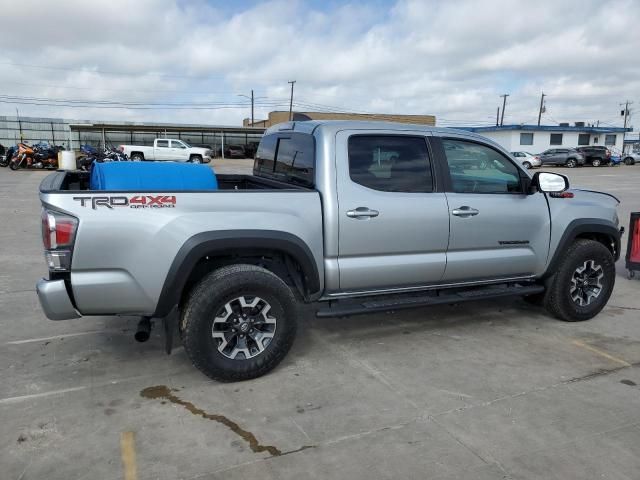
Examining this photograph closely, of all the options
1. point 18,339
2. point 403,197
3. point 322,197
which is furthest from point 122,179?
point 403,197

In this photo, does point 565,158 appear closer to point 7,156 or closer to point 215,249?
point 7,156

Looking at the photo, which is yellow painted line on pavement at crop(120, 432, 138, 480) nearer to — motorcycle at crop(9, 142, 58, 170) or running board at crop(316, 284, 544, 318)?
running board at crop(316, 284, 544, 318)

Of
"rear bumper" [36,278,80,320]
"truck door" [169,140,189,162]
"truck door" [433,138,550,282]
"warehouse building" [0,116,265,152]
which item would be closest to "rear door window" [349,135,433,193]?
"truck door" [433,138,550,282]

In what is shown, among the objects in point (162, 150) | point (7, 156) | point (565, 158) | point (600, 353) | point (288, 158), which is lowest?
point (600, 353)

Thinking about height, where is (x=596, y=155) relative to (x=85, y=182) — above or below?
below

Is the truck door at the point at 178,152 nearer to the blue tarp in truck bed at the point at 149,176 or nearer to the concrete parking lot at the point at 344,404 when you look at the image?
the concrete parking lot at the point at 344,404

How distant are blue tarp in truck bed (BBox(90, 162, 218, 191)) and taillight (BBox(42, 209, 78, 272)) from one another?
648 millimetres

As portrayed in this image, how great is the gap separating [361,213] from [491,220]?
1300 mm

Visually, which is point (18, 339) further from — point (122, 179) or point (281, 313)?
point (281, 313)

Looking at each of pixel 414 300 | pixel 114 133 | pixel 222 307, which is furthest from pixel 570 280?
pixel 114 133

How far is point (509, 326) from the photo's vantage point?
514 centimetres

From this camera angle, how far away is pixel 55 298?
337cm

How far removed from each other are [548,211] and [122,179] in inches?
146

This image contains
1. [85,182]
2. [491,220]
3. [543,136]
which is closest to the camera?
[491,220]
